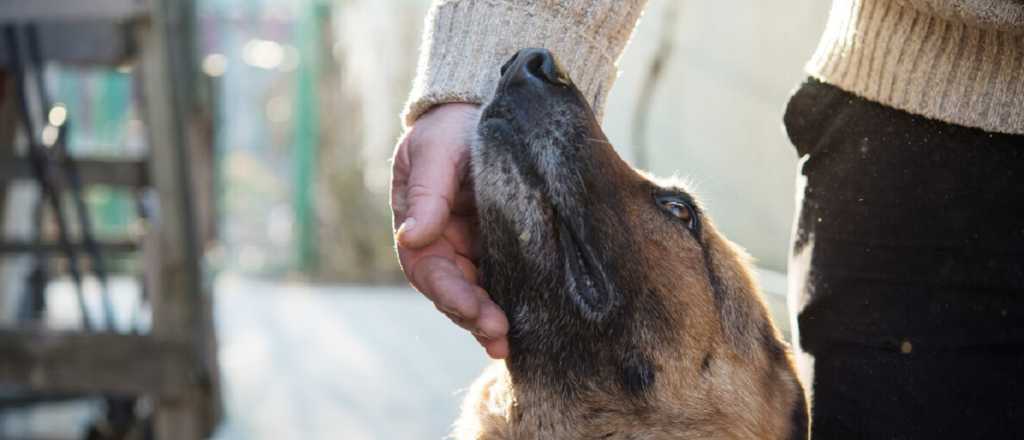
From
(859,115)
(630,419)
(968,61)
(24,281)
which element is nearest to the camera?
(968,61)

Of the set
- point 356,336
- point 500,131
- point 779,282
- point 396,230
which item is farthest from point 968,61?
point 356,336

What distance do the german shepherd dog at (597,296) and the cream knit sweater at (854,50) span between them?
69 millimetres

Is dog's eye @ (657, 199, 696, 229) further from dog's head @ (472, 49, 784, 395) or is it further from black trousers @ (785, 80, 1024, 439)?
black trousers @ (785, 80, 1024, 439)

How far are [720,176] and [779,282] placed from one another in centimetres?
61

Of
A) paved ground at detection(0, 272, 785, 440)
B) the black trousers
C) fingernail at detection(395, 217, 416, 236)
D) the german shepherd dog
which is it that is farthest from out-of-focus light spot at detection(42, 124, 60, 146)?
the black trousers

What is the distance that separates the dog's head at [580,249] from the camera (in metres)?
2.20

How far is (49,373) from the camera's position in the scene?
433 centimetres

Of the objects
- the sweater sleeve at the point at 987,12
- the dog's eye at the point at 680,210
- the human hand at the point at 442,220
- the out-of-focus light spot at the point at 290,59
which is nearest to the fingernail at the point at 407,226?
the human hand at the point at 442,220

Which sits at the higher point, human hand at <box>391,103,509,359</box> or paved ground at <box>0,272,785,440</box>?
human hand at <box>391,103,509,359</box>

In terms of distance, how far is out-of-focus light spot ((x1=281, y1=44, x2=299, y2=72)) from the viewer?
1191 cm

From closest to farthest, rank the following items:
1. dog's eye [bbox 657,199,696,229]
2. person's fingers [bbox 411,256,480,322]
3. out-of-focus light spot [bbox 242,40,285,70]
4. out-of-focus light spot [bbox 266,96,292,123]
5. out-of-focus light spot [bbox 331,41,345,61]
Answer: person's fingers [bbox 411,256,480,322]
dog's eye [bbox 657,199,696,229]
out-of-focus light spot [bbox 331,41,345,61]
out-of-focus light spot [bbox 242,40,285,70]
out-of-focus light spot [bbox 266,96,292,123]

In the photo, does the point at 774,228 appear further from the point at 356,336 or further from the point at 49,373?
the point at 356,336

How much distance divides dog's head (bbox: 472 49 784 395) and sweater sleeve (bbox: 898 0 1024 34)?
0.66 m

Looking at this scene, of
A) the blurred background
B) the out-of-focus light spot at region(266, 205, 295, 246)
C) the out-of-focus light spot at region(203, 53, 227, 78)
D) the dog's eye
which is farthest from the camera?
the out-of-focus light spot at region(266, 205, 295, 246)
